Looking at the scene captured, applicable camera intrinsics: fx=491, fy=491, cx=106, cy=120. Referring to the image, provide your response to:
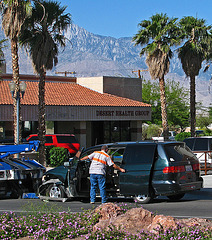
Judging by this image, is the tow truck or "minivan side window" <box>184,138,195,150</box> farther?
"minivan side window" <box>184,138,195,150</box>

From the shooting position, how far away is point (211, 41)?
40.9 meters

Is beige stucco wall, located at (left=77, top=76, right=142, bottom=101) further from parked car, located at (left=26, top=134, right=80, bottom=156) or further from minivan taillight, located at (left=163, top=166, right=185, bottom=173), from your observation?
minivan taillight, located at (left=163, top=166, right=185, bottom=173)

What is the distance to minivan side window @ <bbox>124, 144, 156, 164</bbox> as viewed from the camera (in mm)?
13023

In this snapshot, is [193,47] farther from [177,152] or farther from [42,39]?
[177,152]

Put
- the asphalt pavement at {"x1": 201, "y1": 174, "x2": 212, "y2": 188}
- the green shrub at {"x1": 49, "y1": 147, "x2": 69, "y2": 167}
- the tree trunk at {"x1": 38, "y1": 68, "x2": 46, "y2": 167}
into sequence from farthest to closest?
the green shrub at {"x1": 49, "y1": 147, "x2": 69, "y2": 167} < the tree trunk at {"x1": 38, "y1": 68, "x2": 46, "y2": 167} < the asphalt pavement at {"x1": 201, "y1": 174, "x2": 212, "y2": 188}

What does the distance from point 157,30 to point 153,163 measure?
29.1 meters

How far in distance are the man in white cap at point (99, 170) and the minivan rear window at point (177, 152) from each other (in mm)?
1475

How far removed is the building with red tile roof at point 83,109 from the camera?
37781mm

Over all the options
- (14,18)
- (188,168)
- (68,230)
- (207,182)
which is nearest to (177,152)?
(188,168)

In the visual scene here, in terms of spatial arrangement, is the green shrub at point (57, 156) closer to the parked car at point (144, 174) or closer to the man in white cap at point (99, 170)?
the parked car at point (144, 174)

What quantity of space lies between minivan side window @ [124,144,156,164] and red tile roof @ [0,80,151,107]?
959 inches

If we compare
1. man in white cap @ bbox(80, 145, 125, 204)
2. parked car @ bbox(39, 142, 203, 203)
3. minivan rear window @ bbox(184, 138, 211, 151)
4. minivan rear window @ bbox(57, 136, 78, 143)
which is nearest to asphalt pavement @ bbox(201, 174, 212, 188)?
minivan rear window @ bbox(184, 138, 211, 151)

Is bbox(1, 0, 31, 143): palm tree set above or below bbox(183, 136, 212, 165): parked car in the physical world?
above

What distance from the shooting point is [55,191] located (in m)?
14.1
